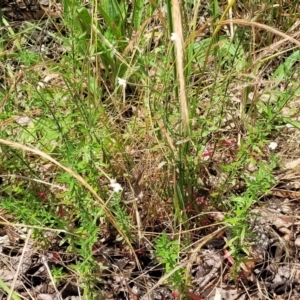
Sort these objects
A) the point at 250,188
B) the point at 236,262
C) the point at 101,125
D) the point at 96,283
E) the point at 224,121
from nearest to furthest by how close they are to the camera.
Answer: the point at 250,188 < the point at 236,262 < the point at 96,283 < the point at 101,125 < the point at 224,121

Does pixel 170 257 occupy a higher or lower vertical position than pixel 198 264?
higher

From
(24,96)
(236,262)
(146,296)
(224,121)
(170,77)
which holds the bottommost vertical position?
(146,296)

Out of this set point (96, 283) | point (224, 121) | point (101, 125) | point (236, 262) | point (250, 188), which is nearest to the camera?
point (250, 188)

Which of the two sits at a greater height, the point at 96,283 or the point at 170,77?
the point at 170,77

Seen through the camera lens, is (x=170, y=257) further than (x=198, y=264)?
No

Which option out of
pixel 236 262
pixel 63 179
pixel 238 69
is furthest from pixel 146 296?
pixel 238 69

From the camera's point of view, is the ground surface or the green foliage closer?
the green foliage

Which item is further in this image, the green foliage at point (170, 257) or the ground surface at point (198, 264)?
the ground surface at point (198, 264)

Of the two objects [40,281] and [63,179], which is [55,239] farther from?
[63,179]

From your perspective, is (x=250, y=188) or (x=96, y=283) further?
(x=96, y=283)

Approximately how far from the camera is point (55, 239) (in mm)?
1787

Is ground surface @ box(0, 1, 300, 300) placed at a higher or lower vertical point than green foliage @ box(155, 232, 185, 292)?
lower

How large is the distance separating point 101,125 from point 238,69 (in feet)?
1.61

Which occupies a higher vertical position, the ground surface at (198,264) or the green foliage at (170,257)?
the green foliage at (170,257)
